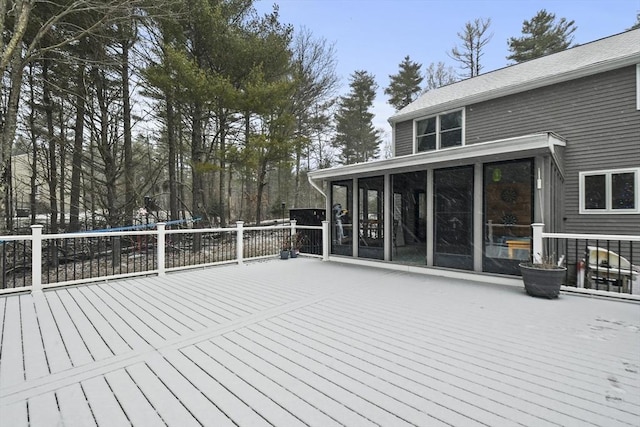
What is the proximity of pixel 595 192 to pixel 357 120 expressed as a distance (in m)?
14.9

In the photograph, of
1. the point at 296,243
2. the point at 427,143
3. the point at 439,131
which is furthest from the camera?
the point at 427,143

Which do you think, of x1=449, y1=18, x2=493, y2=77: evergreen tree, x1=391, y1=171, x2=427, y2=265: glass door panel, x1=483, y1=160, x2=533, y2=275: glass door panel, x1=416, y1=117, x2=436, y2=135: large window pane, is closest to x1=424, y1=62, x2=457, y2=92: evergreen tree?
x1=449, y1=18, x2=493, y2=77: evergreen tree

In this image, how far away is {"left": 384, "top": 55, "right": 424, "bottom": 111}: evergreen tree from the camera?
19.3m

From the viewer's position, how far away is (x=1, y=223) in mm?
5789

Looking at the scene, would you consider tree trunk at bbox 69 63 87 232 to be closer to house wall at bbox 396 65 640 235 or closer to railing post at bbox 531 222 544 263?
railing post at bbox 531 222 544 263

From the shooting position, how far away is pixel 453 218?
17.8ft

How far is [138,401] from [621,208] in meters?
8.59

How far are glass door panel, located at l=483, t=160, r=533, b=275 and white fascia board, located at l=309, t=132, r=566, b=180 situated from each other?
1.31 ft

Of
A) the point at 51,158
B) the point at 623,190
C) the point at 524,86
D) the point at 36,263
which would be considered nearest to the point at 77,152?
the point at 51,158

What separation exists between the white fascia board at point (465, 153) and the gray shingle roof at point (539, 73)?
2850 millimetres

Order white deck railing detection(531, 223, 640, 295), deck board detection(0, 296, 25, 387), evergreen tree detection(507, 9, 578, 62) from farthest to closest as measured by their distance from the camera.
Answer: evergreen tree detection(507, 9, 578, 62), white deck railing detection(531, 223, 640, 295), deck board detection(0, 296, 25, 387)

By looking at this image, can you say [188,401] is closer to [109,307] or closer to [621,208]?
[109,307]

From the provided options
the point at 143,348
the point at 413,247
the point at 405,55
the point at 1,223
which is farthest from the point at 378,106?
the point at 143,348

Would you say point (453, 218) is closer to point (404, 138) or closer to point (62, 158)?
point (404, 138)
